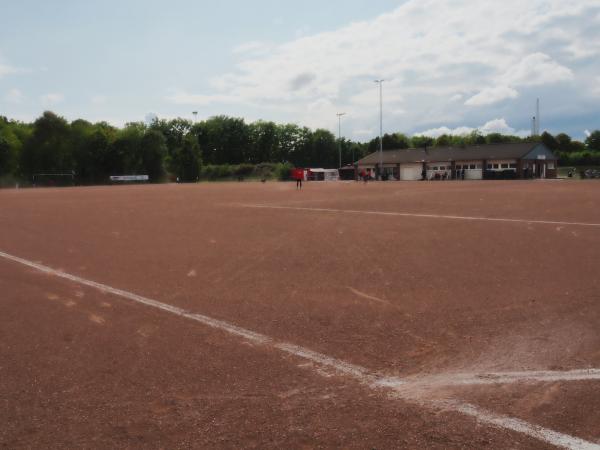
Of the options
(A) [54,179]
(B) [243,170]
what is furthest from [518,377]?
(B) [243,170]

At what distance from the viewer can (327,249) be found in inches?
417

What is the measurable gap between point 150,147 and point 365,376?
94.2 m

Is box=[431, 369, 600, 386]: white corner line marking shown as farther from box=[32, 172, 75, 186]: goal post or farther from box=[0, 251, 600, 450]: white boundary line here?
box=[32, 172, 75, 186]: goal post

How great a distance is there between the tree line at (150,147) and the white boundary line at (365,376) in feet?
277

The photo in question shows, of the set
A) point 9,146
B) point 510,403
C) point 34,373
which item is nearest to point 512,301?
point 510,403

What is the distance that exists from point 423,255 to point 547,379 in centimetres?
558

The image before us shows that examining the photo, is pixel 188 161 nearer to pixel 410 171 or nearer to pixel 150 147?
pixel 150 147

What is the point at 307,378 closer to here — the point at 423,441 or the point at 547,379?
the point at 423,441

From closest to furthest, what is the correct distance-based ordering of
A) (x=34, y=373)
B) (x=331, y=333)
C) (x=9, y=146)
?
(x=34, y=373) → (x=331, y=333) → (x=9, y=146)

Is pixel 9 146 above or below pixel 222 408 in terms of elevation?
above

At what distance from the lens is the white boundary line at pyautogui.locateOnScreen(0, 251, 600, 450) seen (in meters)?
3.31

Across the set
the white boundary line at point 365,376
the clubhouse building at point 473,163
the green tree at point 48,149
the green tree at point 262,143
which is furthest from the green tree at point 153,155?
the white boundary line at point 365,376

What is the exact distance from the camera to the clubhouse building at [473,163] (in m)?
69.6

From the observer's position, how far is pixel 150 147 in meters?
92.9
